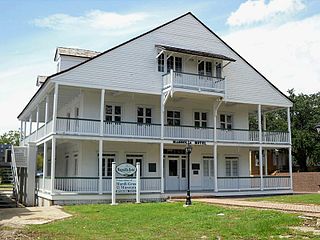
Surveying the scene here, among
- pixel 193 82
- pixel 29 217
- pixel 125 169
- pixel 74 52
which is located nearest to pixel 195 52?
pixel 193 82

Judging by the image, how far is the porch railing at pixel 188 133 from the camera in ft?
83.3

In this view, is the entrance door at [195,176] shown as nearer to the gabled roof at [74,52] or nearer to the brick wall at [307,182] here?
the gabled roof at [74,52]

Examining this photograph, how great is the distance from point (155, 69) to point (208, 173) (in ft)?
27.6

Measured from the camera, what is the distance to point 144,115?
26.8 metres

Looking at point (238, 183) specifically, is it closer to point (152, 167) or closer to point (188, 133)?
point (188, 133)

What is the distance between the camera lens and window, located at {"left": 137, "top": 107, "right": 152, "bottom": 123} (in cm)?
2658

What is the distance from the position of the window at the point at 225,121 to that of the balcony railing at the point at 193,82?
3840 millimetres

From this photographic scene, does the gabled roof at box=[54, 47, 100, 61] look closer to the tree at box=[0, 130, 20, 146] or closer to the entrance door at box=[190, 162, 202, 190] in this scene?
the entrance door at box=[190, 162, 202, 190]

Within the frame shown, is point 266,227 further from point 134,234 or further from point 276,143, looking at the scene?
point 276,143

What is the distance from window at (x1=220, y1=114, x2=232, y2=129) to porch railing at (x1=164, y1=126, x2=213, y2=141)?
10.4ft

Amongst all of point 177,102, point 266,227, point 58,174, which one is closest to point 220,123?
point 177,102

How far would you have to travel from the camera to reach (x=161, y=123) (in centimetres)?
2491

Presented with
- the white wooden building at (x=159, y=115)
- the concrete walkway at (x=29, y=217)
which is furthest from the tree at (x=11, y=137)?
the concrete walkway at (x=29, y=217)

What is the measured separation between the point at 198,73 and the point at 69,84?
9.42 meters
